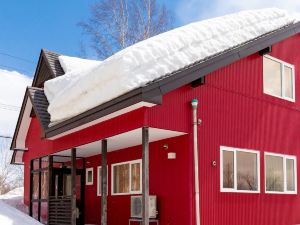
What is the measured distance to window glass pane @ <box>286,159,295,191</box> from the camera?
1297 centimetres

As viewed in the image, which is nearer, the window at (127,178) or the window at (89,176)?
the window at (127,178)

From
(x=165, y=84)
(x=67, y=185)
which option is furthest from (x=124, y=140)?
(x=67, y=185)

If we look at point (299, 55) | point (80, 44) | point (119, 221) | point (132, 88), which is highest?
point (80, 44)

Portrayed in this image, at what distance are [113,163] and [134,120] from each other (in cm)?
427

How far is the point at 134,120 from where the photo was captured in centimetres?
995

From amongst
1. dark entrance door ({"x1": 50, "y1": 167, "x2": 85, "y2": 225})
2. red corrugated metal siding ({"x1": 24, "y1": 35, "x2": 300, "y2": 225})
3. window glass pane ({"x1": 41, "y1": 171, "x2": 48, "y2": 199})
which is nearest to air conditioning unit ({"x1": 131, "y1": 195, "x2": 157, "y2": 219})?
red corrugated metal siding ({"x1": 24, "y1": 35, "x2": 300, "y2": 225})

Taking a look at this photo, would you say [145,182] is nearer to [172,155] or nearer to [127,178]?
[172,155]

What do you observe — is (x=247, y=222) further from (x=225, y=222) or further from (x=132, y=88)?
(x=132, y=88)

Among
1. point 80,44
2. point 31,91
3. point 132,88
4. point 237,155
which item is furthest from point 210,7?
point 132,88

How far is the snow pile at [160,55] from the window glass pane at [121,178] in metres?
2.35

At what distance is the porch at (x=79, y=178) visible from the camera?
397 inches

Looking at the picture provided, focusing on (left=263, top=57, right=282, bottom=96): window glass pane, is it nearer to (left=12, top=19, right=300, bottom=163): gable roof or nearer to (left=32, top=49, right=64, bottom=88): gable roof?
(left=12, top=19, right=300, bottom=163): gable roof

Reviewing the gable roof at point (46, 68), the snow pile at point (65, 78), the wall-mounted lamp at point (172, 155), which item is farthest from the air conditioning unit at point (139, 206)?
the gable roof at point (46, 68)

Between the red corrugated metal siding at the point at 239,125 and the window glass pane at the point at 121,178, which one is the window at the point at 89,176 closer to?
the window glass pane at the point at 121,178
